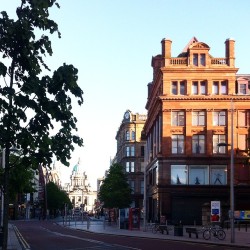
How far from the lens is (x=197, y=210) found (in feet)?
267

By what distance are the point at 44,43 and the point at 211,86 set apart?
7271 cm

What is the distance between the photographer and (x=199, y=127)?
84.8 m

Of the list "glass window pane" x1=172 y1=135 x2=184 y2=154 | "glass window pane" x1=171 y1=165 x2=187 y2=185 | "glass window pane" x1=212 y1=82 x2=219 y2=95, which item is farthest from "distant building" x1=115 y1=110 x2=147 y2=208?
"glass window pane" x1=212 y1=82 x2=219 y2=95

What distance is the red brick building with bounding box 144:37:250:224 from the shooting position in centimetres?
8262

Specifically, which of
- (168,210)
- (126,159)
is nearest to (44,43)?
(168,210)

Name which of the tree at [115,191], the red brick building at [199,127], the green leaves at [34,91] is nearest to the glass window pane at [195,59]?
the red brick building at [199,127]

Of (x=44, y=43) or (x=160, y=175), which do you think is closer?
(x=44, y=43)

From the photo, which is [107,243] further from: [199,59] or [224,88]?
[224,88]

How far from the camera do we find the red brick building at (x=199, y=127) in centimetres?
8262

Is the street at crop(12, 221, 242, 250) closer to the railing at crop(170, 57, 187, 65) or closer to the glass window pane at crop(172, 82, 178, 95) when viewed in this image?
the glass window pane at crop(172, 82, 178, 95)

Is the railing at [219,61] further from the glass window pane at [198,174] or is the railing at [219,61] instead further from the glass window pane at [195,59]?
the glass window pane at [198,174]

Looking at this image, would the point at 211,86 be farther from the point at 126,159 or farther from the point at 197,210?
the point at 126,159

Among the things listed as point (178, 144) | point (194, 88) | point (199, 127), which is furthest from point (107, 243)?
point (194, 88)

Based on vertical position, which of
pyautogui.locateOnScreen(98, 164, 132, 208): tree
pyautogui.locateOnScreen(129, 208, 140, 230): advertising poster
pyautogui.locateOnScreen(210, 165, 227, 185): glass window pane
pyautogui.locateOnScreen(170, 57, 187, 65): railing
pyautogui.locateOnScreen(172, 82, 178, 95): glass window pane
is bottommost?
pyautogui.locateOnScreen(129, 208, 140, 230): advertising poster
